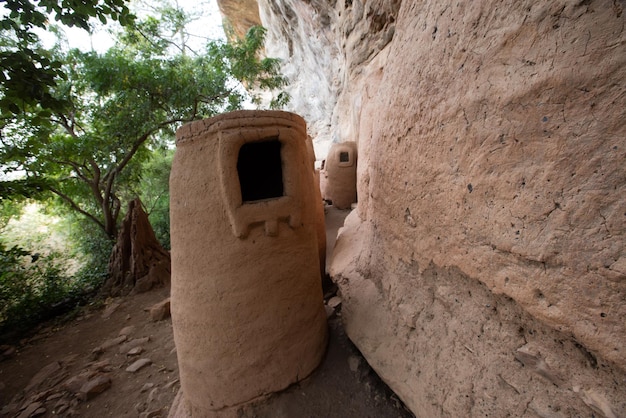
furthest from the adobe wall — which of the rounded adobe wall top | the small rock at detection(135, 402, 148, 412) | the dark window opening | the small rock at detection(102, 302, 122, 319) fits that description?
the small rock at detection(102, 302, 122, 319)

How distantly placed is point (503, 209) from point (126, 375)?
3.81 m

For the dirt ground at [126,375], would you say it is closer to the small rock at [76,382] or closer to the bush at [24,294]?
the small rock at [76,382]

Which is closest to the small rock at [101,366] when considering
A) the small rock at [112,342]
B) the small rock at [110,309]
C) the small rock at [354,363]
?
the small rock at [112,342]

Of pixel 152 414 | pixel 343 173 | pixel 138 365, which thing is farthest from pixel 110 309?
pixel 343 173

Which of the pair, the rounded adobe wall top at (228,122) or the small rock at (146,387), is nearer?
the rounded adobe wall top at (228,122)

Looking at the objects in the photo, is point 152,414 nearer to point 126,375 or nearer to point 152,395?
point 152,395

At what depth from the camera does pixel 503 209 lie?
1007 mm

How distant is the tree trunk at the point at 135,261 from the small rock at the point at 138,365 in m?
2.16

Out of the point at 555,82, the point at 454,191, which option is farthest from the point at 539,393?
the point at 555,82

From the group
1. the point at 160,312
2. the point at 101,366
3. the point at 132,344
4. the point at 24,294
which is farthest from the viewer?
the point at 24,294

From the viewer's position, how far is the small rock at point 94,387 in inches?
108

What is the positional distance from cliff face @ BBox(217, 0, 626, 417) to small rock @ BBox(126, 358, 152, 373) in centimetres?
274

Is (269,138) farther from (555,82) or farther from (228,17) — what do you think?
(228,17)

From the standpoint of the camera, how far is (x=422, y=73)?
1340 millimetres
